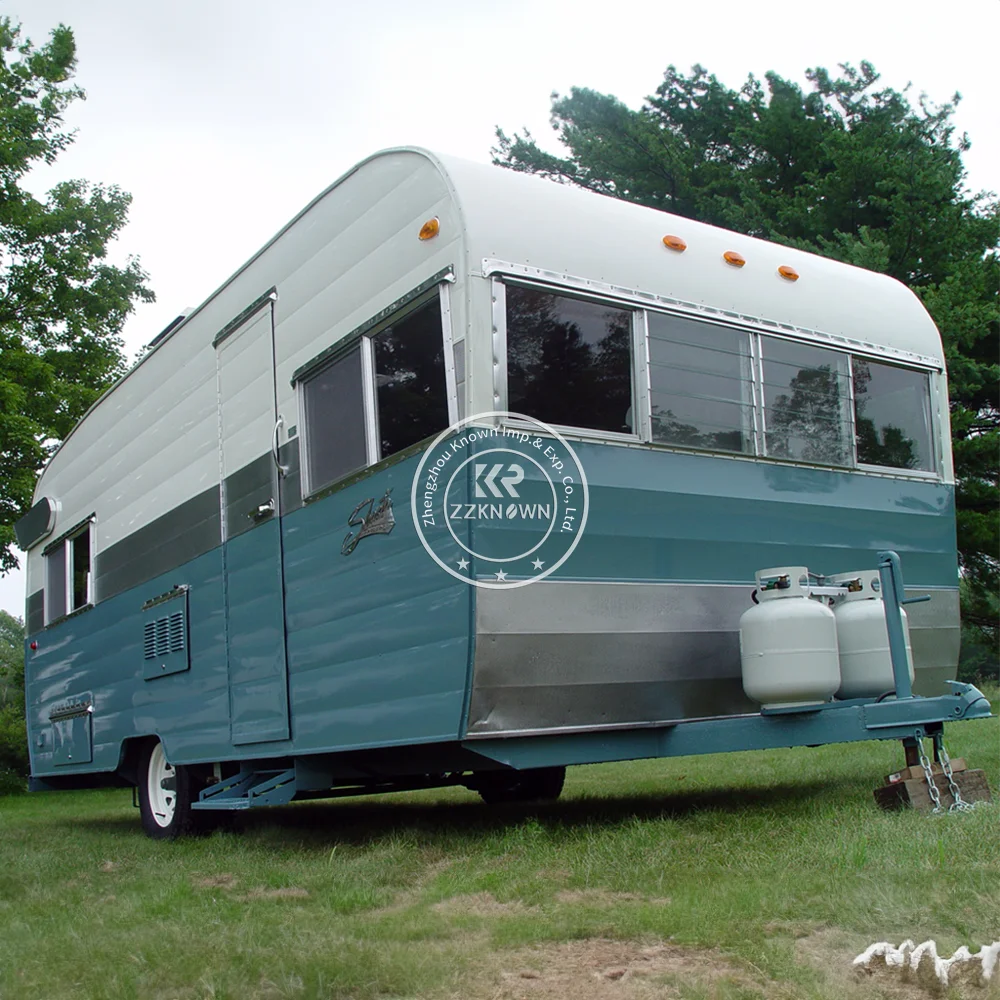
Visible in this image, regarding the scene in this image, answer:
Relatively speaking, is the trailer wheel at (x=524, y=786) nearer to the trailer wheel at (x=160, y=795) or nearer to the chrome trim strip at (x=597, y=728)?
the trailer wheel at (x=160, y=795)

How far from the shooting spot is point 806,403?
21.2ft

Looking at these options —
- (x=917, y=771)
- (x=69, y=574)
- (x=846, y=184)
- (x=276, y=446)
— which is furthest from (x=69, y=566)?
(x=846, y=184)

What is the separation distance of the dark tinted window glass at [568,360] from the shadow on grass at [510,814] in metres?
2.03

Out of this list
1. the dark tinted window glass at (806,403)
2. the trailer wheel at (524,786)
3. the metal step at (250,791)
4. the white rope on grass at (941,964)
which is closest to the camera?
the white rope on grass at (941,964)

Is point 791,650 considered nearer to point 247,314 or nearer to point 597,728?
point 597,728

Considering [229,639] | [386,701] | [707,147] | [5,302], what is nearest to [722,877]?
[386,701]

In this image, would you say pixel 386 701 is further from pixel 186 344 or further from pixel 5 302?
pixel 5 302

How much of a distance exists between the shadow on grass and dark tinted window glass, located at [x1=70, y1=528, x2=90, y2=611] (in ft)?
5.96

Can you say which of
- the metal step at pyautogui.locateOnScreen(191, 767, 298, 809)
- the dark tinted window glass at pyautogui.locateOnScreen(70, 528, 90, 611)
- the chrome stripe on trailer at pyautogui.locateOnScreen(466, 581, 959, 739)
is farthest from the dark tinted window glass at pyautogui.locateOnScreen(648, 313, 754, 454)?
the dark tinted window glass at pyautogui.locateOnScreen(70, 528, 90, 611)

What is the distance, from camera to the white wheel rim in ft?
26.6

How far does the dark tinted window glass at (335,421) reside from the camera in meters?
6.02

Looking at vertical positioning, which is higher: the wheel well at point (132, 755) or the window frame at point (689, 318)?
the window frame at point (689, 318)

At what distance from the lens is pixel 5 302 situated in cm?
1912

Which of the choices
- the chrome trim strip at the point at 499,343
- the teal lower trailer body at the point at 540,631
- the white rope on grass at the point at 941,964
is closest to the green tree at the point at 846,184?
the teal lower trailer body at the point at 540,631
